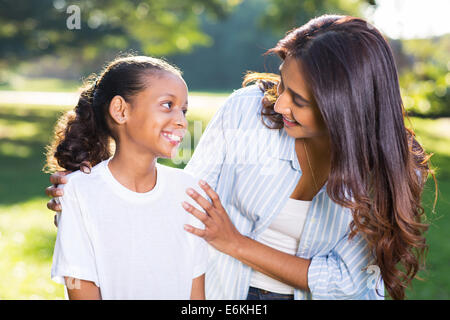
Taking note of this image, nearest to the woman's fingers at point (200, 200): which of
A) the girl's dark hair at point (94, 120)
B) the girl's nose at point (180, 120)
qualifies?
the girl's nose at point (180, 120)

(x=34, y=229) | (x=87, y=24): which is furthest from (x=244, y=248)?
(x=87, y=24)

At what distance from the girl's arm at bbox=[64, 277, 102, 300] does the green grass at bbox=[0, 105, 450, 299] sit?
1.40 m

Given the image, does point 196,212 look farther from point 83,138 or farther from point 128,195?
point 83,138

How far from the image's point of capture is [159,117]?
5.27ft

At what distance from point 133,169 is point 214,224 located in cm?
35

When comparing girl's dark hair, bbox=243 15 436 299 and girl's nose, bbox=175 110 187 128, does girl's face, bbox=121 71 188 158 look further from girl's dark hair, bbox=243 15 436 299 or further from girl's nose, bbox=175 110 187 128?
girl's dark hair, bbox=243 15 436 299

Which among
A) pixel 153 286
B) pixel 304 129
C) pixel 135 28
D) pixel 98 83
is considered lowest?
pixel 153 286
